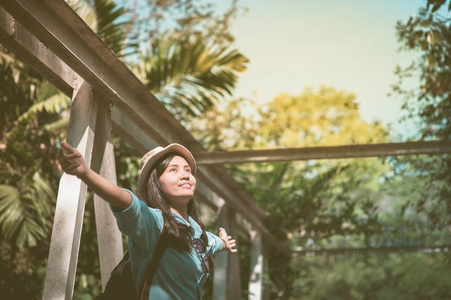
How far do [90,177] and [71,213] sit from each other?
1.50m

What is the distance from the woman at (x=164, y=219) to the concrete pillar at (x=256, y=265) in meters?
6.36

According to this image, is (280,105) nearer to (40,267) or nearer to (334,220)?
(334,220)

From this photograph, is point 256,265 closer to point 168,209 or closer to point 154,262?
point 168,209

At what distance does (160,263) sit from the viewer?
2727 millimetres

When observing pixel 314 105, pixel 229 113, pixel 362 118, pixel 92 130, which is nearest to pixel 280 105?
pixel 314 105

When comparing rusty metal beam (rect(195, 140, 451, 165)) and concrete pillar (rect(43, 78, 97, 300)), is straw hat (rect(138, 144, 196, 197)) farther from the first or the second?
rusty metal beam (rect(195, 140, 451, 165))

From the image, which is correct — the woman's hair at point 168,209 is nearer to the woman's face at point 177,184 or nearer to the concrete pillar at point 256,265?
the woman's face at point 177,184

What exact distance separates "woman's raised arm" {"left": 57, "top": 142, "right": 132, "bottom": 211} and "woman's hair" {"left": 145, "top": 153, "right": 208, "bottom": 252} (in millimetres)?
475

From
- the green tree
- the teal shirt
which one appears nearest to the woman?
the teal shirt

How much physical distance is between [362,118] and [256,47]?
28.9 ft

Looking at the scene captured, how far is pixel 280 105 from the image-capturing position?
29.8 metres

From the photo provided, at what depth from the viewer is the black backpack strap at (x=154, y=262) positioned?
2619 mm

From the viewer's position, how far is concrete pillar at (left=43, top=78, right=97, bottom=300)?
341 centimetres

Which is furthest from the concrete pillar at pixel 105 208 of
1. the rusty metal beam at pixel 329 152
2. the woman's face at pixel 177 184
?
the rusty metal beam at pixel 329 152
